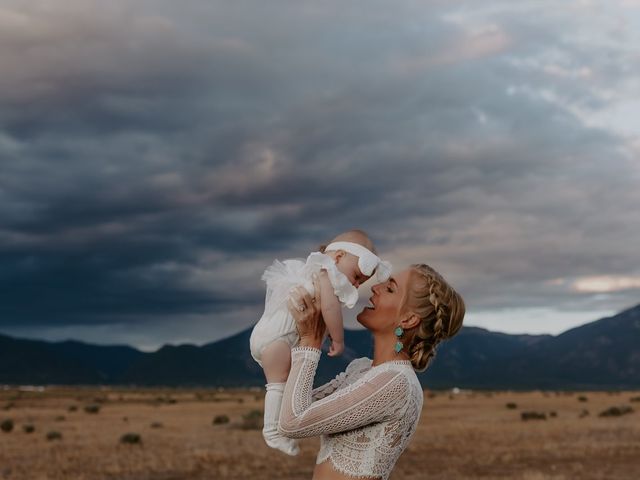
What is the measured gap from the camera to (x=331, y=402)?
13.3 ft

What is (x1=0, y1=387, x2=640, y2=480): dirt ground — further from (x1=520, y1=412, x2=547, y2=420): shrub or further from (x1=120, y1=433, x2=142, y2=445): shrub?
(x1=520, y1=412, x2=547, y2=420): shrub

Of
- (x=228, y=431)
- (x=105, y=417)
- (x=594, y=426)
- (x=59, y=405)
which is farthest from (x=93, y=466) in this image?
(x=59, y=405)

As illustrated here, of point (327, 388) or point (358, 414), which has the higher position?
point (327, 388)

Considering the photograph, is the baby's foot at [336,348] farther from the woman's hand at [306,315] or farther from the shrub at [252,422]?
the shrub at [252,422]

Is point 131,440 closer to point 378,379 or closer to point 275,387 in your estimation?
point 275,387

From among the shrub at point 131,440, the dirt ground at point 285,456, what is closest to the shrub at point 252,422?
the dirt ground at point 285,456

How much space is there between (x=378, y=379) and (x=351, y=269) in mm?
537

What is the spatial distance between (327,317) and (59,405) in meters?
69.4

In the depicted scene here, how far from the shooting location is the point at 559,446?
103ft

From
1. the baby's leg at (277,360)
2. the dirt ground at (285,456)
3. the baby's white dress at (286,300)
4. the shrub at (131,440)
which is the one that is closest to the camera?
the baby's white dress at (286,300)

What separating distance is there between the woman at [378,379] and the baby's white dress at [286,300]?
4.8 inches

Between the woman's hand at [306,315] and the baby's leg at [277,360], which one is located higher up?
the woman's hand at [306,315]

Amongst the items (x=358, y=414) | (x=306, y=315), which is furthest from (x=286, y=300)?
(x=358, y=414)

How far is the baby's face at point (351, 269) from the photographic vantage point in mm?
4297
